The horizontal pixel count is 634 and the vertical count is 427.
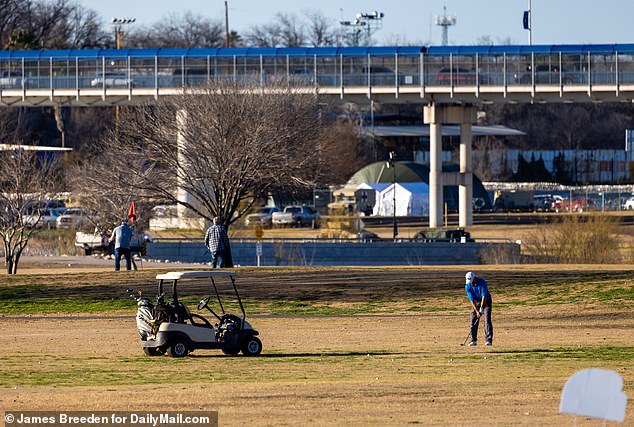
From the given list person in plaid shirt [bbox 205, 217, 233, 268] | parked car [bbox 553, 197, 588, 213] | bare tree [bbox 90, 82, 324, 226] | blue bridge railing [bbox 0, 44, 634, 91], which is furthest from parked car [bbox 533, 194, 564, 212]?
person in plaid shirt [bbox 205, 217, 233, 268]

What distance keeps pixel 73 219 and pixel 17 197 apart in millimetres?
20673

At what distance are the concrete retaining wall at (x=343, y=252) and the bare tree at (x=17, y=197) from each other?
6167mm

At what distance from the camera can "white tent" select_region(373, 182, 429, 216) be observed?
98.3 metres

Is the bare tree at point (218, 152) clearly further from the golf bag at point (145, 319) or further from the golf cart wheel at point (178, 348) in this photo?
the golf cart wheel at point (178, 348)

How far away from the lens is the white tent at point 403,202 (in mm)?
98312

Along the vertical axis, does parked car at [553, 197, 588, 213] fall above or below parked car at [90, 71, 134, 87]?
below

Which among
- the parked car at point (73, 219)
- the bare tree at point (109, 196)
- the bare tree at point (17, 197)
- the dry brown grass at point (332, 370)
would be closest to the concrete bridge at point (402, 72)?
the parked car at point (73, 219)

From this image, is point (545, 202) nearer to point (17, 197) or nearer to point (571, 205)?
point (571, 205)

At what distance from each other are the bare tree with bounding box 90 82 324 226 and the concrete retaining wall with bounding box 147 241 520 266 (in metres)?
1.97

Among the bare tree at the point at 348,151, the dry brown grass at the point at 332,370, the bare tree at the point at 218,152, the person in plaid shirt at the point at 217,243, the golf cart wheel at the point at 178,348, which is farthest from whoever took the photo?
the bare tree at the point at 348,151

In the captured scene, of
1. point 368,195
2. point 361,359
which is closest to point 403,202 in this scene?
point 368,195

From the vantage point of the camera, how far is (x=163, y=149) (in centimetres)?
6025

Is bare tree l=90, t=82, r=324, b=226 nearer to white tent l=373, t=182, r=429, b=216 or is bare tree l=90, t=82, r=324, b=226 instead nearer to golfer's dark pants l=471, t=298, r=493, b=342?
golfer's dark pants l=471, t=298, r=493, b=342

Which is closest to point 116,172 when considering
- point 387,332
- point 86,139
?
point 387,332
